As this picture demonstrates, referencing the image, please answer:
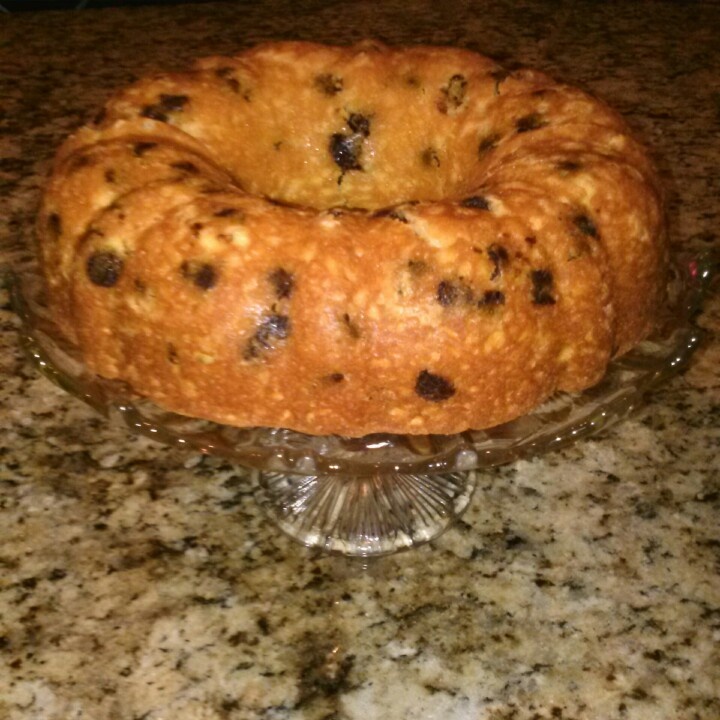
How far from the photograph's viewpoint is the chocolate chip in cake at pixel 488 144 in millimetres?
1110

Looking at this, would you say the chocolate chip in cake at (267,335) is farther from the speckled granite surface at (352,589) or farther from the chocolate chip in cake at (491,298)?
the speckled granite surface at (352,589)

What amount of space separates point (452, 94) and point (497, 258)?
37 cm

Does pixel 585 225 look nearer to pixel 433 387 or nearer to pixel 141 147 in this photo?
pixel 433 387

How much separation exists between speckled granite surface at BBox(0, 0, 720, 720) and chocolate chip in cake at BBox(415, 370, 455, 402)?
269 millimetres

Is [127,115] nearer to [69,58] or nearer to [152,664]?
[152,664]

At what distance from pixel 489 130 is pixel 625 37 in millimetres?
1428

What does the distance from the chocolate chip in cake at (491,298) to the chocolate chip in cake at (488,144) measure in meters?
0.28

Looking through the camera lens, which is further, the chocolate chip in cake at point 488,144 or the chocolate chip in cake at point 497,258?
the chocolate chip in cake at point 488,144

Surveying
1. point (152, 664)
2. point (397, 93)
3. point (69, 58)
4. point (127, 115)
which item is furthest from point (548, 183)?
point (69, 58)

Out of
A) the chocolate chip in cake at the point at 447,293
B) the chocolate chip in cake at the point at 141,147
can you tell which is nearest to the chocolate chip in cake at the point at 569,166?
the chocolate chip in cake at the point at 447,293

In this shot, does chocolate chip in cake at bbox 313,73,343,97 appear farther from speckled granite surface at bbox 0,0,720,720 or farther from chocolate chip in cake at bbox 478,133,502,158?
speckled granite surface at bbox 0,0,720,720

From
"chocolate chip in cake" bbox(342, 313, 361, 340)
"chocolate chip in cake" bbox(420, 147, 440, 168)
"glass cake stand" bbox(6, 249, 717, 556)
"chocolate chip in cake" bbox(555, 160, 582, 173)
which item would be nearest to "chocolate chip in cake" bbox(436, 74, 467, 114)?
"chocolate chip in cake" bbox(420, 147, 440, 168)

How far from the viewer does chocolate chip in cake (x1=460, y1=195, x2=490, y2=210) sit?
933 mm

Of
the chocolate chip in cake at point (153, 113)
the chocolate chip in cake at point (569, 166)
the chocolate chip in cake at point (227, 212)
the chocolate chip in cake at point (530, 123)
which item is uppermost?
the chocolate chip in cake at point (530, 123)
